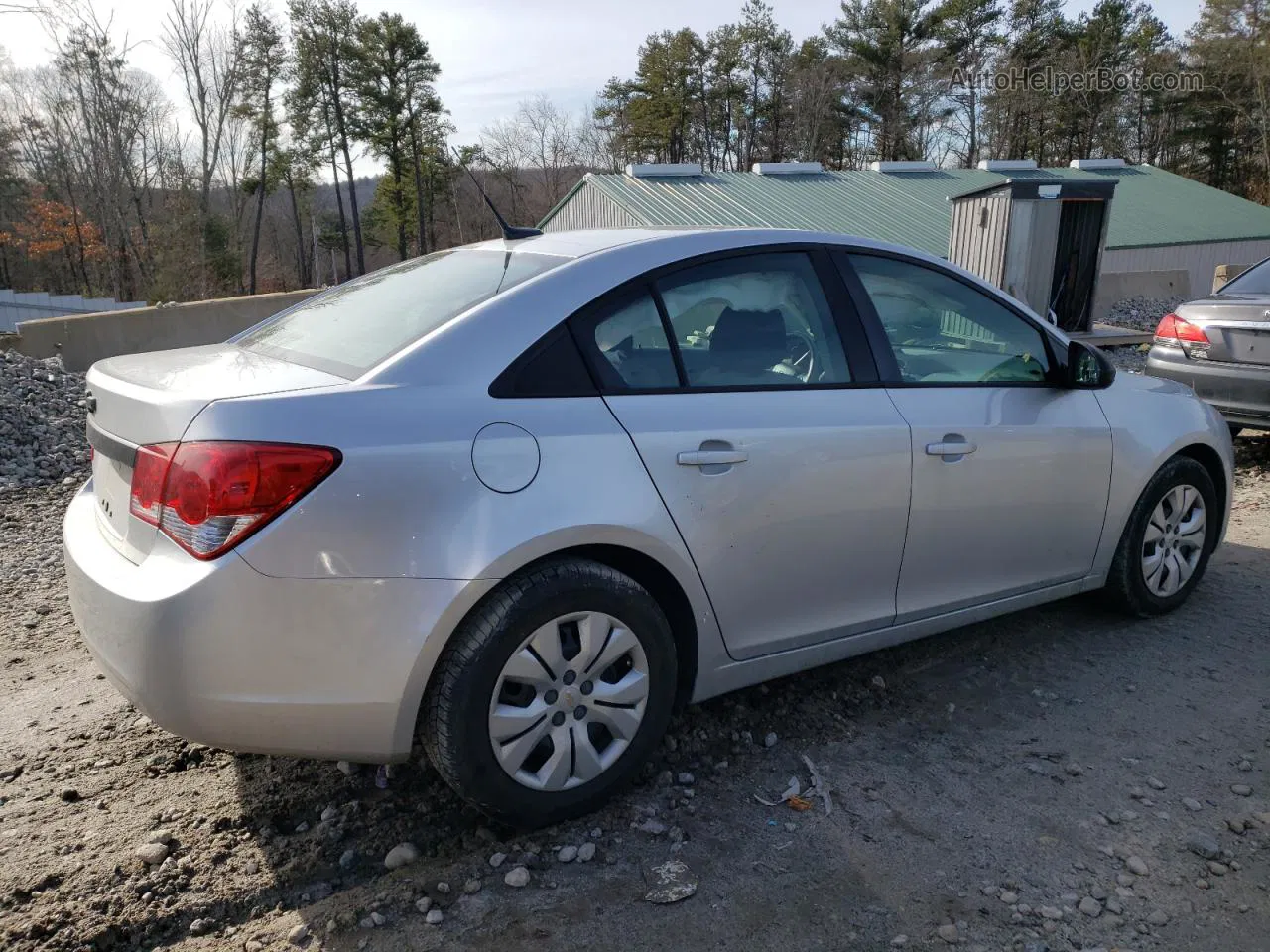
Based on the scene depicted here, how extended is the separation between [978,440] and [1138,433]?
3.46 feet

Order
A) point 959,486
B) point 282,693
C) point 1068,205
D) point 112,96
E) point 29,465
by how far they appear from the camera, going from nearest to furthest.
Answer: point 282,693 < point 959,486 < point 29,465 < point 1068,205 < point 112,96

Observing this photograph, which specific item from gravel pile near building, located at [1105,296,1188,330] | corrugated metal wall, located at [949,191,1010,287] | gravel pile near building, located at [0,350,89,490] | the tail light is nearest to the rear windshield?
the tail light

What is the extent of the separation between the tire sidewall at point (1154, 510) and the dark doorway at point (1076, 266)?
396 inches

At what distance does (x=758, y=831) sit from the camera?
276 centimetres

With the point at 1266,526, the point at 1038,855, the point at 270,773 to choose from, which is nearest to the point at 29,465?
the point at 270,773

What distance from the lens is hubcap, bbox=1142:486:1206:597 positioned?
4.22 meters

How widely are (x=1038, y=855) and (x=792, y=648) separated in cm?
91

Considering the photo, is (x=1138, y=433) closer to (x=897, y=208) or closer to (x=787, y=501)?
(x=787, y=501)

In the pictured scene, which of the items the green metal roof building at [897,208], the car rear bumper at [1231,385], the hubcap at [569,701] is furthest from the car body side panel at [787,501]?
the green metal roof building at [897,208]

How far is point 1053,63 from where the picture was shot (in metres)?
49.4

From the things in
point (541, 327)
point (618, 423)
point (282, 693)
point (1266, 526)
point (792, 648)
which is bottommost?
point (1266, 526)

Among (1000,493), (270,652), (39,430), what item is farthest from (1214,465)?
(39,430)

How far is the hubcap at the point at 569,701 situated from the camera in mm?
2545

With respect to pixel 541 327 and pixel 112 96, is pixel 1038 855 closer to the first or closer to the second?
pixel 541 327
